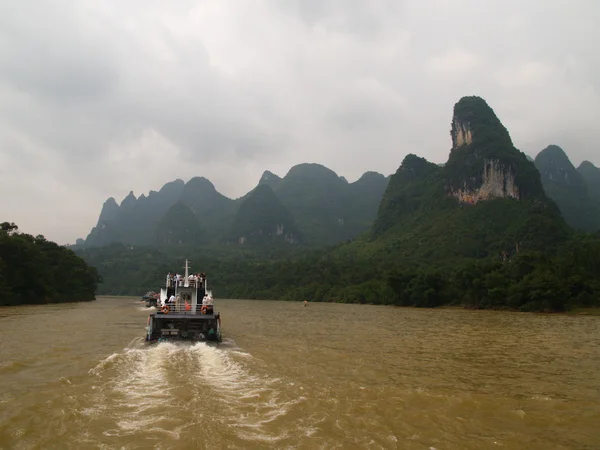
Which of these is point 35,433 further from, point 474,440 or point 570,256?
point 570,256

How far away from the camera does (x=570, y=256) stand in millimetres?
51438

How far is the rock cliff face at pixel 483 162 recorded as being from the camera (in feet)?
359

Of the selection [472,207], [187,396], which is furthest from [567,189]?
[187,396]

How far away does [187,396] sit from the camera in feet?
28.4

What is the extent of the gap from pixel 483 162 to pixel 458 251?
3483 cm

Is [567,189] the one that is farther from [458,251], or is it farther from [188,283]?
[188,283]

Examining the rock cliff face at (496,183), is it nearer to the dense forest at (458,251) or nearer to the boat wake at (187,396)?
the dense forest at (458,251)

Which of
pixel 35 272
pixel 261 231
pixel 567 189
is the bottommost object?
pixel 35 272

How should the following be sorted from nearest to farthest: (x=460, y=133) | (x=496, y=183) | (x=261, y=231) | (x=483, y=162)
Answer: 1. (x=496, y=183)
2. (x=483, y=162)
3. (x=460, y=133)
4. (x=261, y=231)

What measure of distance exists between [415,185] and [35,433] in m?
144

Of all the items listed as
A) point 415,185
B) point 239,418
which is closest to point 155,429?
point 239,418

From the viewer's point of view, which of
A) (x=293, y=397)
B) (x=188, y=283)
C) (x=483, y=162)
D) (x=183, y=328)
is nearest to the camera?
(x=293, y=397)

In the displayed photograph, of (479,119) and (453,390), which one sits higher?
(479,119)

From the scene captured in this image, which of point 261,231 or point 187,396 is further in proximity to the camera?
point 261,231
